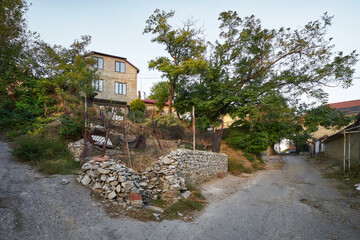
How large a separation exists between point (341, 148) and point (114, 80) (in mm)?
22615

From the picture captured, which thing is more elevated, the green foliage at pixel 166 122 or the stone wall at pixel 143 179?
the green foliage at pixel 166 122

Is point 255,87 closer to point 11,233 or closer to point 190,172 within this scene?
point 190,172

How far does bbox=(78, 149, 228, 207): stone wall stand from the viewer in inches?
209

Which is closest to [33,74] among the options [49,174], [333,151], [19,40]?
[19,40]

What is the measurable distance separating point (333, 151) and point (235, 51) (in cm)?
1297

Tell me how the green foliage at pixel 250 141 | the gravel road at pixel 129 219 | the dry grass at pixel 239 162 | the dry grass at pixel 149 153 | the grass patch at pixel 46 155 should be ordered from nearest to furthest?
1. the gravel road at pixel 129 219
2. the grass patch at pixel 46 155
3. the dry grass at pixel 149 153
4. the dry grass at pixel 239 162
5. the green foliage at pixel 250 141

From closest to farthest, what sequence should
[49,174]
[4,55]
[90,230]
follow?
[90,230] → [49,174] → [4,55]

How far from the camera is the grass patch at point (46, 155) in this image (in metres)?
6.23

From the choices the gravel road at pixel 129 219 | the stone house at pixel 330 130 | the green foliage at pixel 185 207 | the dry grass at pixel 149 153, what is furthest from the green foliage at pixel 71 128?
the stone house at pixel 330 130

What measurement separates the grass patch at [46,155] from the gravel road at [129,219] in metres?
0.34

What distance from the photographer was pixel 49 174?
5949 millimetres

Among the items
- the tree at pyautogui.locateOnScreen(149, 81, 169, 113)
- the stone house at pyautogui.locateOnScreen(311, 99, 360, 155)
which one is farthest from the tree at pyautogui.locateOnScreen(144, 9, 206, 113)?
the stone house at pyautogui.locateOnScreen(311, 99, 360, 155)

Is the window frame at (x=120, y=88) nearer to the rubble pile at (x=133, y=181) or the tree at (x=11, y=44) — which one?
the tree at (x=11, y=44)

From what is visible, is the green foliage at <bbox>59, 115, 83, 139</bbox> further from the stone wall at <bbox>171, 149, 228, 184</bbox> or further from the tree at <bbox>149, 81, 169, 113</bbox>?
the tree at <bbox>149, 81, 169, 113</bbox>
